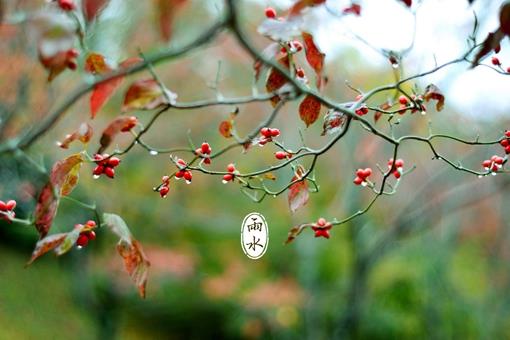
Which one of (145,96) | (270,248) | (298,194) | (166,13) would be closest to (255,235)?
(298,194)

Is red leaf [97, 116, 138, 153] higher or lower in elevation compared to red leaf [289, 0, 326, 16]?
lower

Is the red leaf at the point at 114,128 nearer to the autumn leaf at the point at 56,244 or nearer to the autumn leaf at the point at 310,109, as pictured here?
the autumn leaf at the point at 56,244

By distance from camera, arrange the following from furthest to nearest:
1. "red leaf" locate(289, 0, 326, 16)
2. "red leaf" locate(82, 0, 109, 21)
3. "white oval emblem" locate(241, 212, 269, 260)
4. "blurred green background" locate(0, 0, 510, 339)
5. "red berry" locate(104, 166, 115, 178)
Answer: "blurred green background" locate(0, 0, 510, 339) → "white oval emblem" locate(241, 212, 269, 260) → "red berry" locate(104, 166, 115, 178) → "red leaf" locate(289, 0, 326, 16) → "red leaf" locate(82, 0, 109, 21)

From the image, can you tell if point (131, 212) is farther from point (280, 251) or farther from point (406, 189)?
point (406, 189)

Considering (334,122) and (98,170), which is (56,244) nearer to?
(98,170)

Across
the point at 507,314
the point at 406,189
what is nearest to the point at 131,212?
the point at 406,189

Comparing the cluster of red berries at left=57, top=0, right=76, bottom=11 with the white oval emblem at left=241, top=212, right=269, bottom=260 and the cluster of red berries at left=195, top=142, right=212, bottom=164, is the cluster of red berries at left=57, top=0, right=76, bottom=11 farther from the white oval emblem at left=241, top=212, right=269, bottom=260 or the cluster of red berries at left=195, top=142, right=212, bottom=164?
the white oval emblem at left=241, top=212, right=269, bottom=260

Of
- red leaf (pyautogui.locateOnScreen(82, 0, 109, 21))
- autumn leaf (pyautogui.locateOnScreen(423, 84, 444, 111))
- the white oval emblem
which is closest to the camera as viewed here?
red leaf (pyautogui.locateOnScreen(82, 0, 109, 21))

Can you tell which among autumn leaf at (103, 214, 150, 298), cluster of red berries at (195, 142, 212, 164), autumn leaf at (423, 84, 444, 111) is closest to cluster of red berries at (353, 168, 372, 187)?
autumn leaf at (423, 84, 444, 111)
